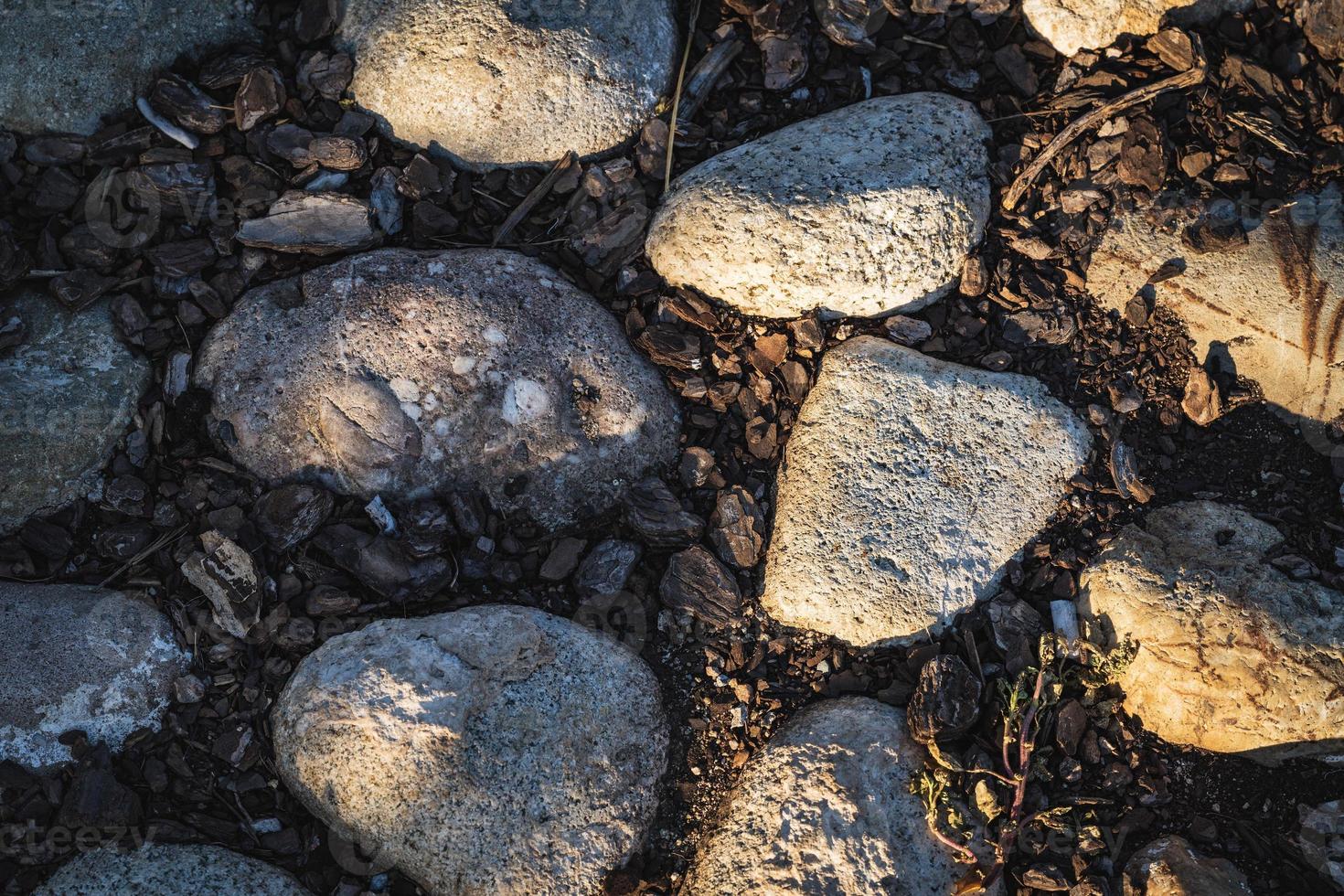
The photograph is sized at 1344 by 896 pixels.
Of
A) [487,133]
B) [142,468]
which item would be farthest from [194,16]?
[142,468]

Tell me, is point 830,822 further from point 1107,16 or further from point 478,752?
point 1107,16

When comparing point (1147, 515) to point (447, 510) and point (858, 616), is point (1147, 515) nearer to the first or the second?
point (858, 616)

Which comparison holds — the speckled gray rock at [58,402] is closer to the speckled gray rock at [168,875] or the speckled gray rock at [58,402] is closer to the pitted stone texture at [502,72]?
the speckled gray rock at [168,875]

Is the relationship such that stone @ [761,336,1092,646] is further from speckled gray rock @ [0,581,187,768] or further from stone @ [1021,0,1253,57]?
speckled gray rock @ [0,581,187,768]

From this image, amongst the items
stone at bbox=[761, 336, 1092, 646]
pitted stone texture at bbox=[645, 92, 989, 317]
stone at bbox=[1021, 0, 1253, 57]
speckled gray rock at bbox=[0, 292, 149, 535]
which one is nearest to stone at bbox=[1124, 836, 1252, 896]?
stone at bbox=[761, 336, 1092, 646]

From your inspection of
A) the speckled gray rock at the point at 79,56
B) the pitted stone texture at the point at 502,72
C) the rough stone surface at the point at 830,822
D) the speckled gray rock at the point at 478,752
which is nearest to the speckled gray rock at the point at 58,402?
the speckled gray rock at the point at 79,56

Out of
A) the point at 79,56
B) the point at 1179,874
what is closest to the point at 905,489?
the point at 1179,874

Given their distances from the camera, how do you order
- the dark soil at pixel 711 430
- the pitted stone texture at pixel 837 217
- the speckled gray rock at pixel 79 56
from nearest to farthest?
the dark soil at pixel 711 430 → the pitted stone texture at pixel 837 217 → the speckled gray rock at pixel 79 56
